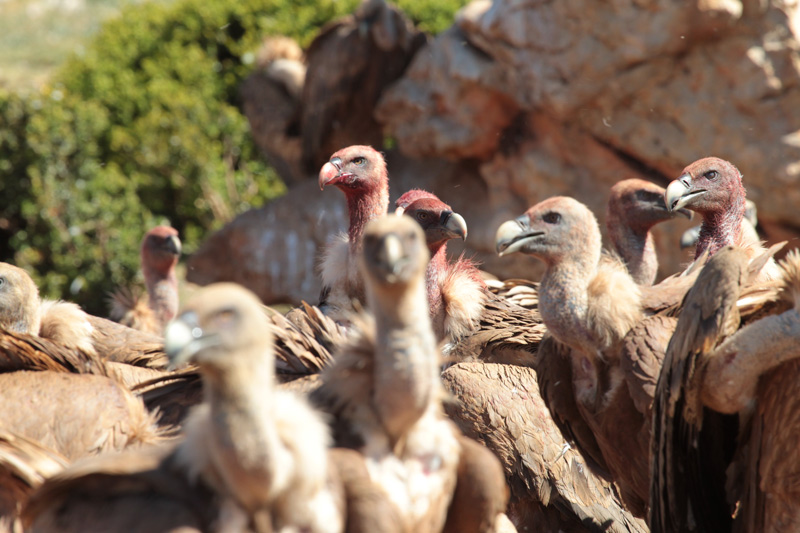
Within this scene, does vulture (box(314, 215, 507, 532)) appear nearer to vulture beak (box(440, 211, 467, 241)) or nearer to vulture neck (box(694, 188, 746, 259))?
vulture beak (box(440, 211, 467, 241))

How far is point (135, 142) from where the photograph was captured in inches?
476

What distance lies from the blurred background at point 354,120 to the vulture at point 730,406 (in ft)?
18.4

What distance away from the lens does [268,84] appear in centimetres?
1230

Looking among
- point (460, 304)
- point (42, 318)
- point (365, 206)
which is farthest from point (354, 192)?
point (42, 318)

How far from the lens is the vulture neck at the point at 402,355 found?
261 centimetres

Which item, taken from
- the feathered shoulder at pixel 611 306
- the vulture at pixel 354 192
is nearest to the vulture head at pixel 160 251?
the vulture at pixel 354 192

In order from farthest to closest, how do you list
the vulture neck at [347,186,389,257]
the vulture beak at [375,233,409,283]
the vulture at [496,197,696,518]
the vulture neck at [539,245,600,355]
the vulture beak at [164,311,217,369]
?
the vulture neck at [347,186,389,257] < the vulture neck at [539,245,600,355] < the vulture at [496,197,696,518] < the vulture beak at [375,233,409,283] < the vulture beak at [164,311,217,369]

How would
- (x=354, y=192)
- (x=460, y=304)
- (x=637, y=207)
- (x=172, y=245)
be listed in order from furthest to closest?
1. (x=172, y=245)
2. (x=637, y=207)
3. (x=354, y=192)
4. (x=460, y=304)

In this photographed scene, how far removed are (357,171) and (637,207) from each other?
174 cm

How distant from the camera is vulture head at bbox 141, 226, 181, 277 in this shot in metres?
7.88

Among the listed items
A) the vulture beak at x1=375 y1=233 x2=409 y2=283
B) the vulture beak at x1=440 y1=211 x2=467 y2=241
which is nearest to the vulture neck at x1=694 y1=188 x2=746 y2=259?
the vulture beak at x1=440 y1=211 x2=467 y2=241

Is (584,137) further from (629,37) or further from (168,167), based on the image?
(168,167)

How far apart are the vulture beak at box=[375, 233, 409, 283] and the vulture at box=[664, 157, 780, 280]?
258cm

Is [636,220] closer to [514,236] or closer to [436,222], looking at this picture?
[436,222]
